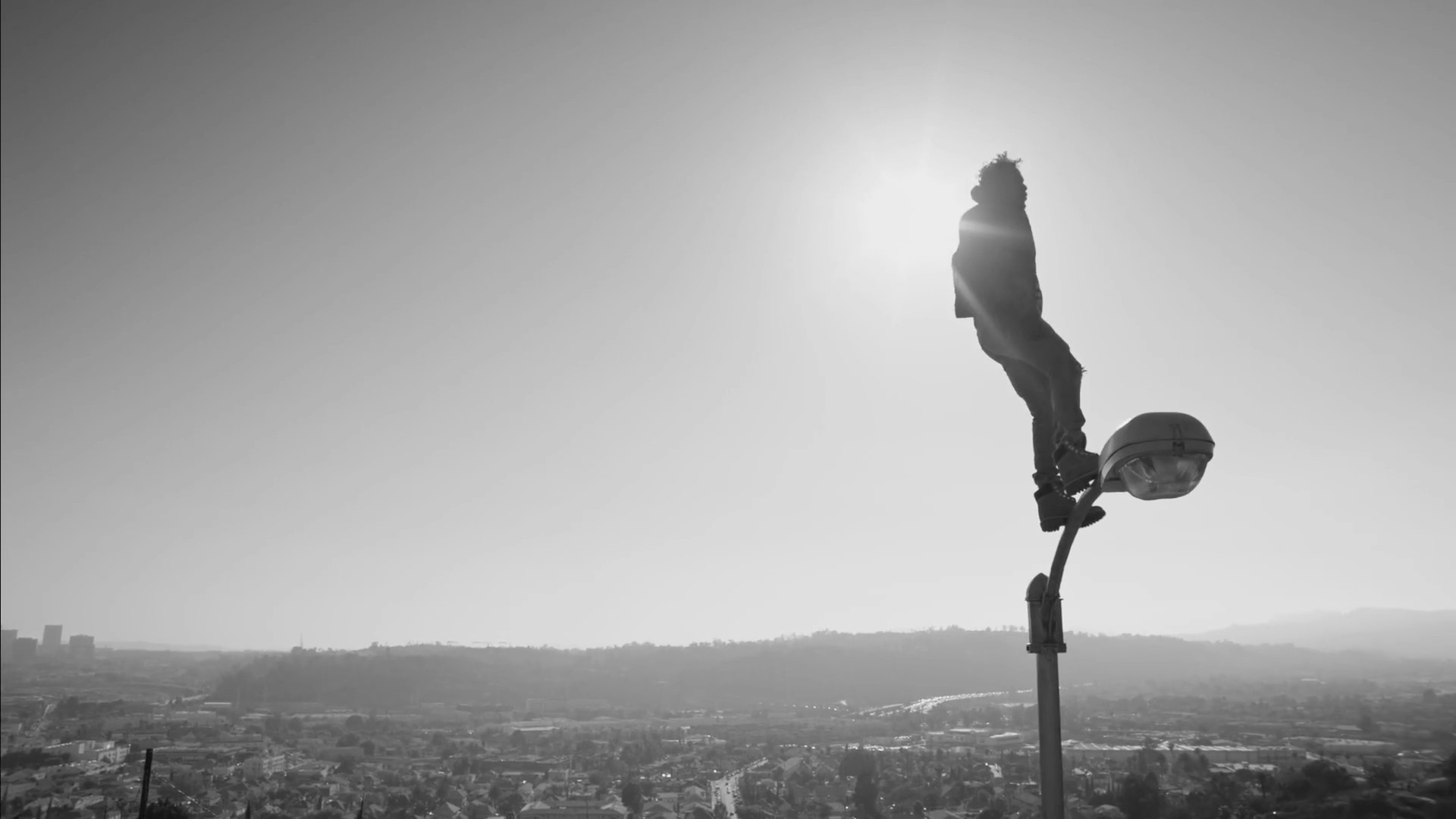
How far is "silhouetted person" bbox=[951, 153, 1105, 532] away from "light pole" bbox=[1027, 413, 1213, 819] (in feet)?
0.92

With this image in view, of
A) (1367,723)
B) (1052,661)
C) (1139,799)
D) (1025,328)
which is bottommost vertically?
(1367,723)

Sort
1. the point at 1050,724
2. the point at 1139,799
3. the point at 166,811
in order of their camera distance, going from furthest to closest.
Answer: the point at 166,811 → the point at 1139,799 → the point at 1050,724

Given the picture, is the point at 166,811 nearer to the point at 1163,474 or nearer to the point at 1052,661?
A: the point at 1052,661

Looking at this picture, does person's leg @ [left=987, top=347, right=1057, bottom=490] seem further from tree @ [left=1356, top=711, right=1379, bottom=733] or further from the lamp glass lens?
tree @ [left=1356, top=711, right=1379, bottom=733]

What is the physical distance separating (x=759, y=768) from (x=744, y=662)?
125 feet

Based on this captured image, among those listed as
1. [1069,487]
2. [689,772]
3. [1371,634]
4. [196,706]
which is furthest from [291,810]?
[1371,634]

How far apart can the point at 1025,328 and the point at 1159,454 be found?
2.04ft

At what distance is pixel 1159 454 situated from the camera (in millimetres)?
1718

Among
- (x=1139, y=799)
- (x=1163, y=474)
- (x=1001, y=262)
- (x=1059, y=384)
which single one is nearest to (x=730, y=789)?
(x=1139, y=799)

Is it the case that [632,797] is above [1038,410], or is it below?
below

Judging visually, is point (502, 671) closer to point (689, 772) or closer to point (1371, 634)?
point (689, 772)

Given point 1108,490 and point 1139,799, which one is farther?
point 1139,799

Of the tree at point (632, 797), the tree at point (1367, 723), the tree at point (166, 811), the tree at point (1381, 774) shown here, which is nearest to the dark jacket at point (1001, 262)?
the tree at point (1381, 774)

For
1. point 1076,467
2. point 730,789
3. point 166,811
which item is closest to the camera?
point 1076,467
